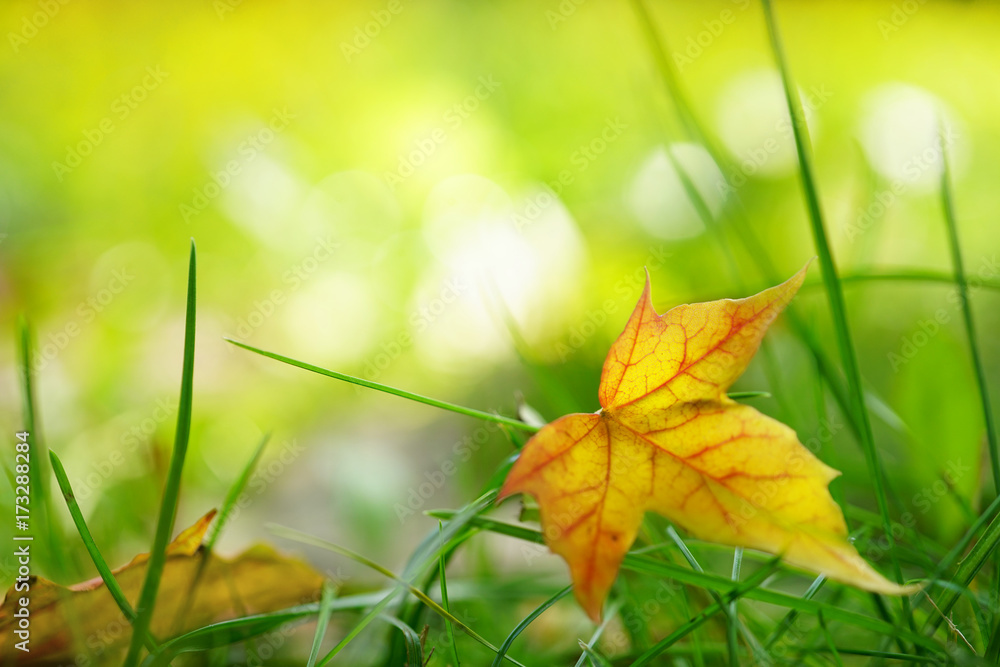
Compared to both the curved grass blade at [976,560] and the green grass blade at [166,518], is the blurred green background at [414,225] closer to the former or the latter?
the curved grass blade at [976,560]

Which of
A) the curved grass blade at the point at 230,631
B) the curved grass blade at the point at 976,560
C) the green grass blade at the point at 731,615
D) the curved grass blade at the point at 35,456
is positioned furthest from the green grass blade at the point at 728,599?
the curved grass blade at the point at 35,456

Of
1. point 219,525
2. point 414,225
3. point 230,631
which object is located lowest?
point 230,631

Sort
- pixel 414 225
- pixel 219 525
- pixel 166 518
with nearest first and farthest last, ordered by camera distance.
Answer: pixel 166 518
pixel 219 525
pixel 414 225

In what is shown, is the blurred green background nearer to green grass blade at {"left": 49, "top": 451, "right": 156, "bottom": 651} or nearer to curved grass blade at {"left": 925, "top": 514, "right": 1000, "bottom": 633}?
curved grass blade at {"left": 925, "top": 514, "right": 1000, "bottom": 633}

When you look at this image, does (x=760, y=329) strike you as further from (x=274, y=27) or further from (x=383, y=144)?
(x=274, y=27)

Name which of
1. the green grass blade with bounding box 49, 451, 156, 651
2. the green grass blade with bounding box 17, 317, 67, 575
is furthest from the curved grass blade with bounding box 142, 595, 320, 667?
the green grass blade with bounding box 17, 317, 67, 575

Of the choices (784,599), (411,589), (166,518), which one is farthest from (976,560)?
(166,518)

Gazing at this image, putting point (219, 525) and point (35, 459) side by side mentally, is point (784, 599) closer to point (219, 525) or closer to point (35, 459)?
point (219, 525)
